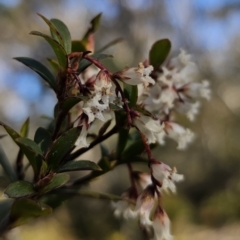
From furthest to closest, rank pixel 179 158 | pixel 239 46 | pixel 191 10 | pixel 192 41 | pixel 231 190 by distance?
1. pixel 239 46
2. pixel 191 10
3. pixel 192 41
4. pixel 179 158
5. pixel 231 190

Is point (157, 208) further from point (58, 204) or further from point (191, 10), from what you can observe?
point (191, 10)

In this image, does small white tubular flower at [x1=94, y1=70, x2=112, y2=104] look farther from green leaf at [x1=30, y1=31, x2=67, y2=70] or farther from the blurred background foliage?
the blurred background foliage

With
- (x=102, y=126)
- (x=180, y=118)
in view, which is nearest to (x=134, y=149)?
(x=102, y=126)

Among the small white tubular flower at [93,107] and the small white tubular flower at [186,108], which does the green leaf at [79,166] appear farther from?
the small white tubular flower at [186,108]

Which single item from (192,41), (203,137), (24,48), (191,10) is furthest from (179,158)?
(24,48)

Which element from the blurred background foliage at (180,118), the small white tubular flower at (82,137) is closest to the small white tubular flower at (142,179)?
Answer: the small white tubular flower at (82,137)

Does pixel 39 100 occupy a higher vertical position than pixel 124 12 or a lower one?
lower

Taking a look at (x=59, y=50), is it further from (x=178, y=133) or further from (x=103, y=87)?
(x=178, y=133)
